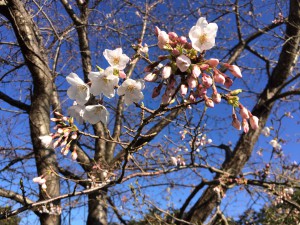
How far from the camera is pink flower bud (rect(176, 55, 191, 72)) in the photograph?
108 cm

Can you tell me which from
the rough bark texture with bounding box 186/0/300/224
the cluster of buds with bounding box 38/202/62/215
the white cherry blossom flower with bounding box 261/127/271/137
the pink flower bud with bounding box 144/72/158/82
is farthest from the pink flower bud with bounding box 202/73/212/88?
the white cherry blossom flower with bounding box 261/127/271/137

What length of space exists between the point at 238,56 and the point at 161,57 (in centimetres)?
523

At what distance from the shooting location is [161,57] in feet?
3.84

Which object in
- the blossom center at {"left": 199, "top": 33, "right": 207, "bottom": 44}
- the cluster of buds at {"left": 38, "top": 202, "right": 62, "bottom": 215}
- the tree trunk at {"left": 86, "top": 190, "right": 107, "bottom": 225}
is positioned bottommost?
the cluster of buds at {"left": 38, "top": 202, "right": 62, "bottom": 215}

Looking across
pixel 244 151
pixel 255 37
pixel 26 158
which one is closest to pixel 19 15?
pixel 26 158

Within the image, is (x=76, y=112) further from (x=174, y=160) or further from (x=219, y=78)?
(x=174, y=160)

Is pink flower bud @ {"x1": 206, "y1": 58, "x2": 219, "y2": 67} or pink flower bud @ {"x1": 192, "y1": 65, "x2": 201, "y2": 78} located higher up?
pink flower bud @ {"x1": 206, "y1": 58, "x2": 219, "y2": 67}

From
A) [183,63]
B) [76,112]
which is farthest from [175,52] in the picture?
[76,112]

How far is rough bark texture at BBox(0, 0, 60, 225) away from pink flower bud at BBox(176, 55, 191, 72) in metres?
2.96

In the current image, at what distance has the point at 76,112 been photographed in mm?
1475

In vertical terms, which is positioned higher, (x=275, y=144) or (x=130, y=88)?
(x=275, y=144)

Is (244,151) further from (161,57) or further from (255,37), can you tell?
(161,57)

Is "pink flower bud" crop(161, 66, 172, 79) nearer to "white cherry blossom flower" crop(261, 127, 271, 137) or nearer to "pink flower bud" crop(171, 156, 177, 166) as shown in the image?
"pink flower bud" crop(171, 156, 177, 166)

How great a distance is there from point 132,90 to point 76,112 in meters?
0.33
